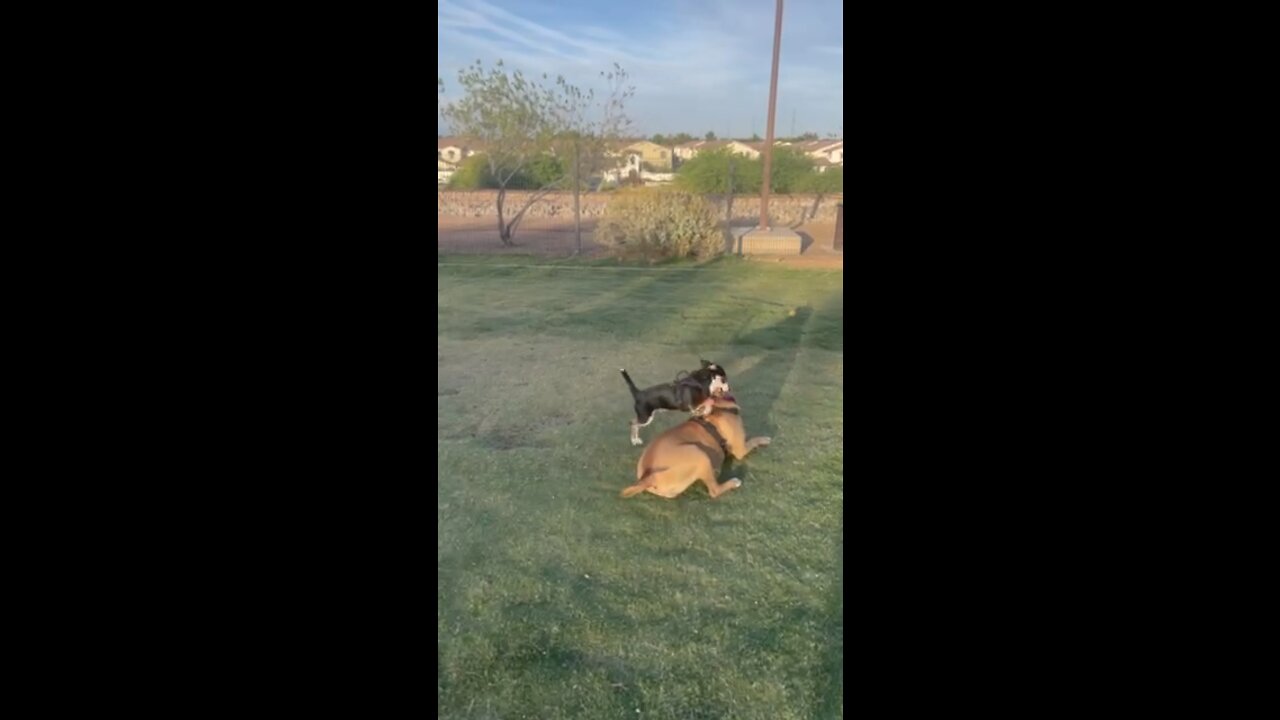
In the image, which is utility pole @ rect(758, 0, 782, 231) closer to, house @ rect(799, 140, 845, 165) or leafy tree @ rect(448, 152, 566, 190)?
house @ rect(799, 140, 845, 165)

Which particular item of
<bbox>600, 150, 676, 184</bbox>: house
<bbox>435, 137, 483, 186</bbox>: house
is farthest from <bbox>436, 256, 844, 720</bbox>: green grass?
<bbox>600, 150, 676, 184</bbox>: house

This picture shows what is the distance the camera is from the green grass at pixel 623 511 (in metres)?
1.62

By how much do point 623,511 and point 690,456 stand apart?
0.88ft

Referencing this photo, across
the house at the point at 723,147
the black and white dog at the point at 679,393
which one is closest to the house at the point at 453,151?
the house at the point at 723,147

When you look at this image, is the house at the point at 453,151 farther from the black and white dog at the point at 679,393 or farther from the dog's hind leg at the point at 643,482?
the dog's hind leg at the point at 643,482

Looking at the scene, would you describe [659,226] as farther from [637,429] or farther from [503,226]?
[637,429]

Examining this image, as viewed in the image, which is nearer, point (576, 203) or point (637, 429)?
point (637, 429)

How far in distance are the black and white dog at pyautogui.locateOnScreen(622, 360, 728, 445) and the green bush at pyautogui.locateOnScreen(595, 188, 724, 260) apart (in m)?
0.94

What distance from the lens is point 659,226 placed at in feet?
12.4

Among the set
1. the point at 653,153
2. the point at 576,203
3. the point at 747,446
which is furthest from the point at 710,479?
the point at 576,203

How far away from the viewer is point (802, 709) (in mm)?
1548

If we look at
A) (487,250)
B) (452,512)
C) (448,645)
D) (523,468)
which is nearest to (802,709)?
(448,645)

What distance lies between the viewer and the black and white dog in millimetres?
2633
